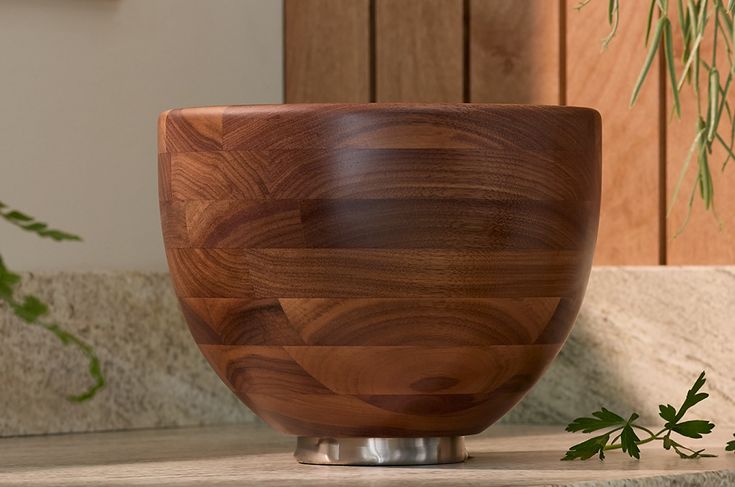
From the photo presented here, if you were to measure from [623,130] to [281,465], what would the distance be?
0.61 metres

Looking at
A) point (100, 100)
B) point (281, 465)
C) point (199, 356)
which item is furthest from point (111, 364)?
point (281, 465)

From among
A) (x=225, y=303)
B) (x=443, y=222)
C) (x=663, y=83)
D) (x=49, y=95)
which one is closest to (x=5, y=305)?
(x=49, y=95)

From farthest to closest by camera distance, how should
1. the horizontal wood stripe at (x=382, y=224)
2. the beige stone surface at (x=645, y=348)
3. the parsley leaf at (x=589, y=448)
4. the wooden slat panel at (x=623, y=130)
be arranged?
the wooden slat panel at (x=623, y=130) → the beige stone surface at (x=645, y=348) → the parsley leaf at (x=589, y=448) → the horizontal wood stripe at (x=382, y=224)

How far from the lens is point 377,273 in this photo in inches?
30.8

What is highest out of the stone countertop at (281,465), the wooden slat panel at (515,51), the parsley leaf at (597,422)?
the wooden slat panel at (515,51)

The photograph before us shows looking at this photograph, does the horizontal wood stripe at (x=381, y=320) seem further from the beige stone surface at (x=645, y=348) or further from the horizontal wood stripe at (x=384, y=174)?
the beige stone surface at (x=645, y=348)

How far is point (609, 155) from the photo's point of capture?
52.9 inches

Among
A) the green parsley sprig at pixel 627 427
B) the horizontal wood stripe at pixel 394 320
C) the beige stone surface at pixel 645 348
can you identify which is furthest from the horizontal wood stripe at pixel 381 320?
the beige stone surface at pixel 645 348

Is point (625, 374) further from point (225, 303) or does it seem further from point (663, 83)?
point (225, 303)

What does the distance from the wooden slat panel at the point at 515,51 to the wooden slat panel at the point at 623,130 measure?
34 mm

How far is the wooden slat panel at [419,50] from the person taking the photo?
1470 millimetres

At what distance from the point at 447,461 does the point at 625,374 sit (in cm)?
44

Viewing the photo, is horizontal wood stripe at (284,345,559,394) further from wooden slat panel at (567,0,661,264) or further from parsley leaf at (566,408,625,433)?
→ wooden slat panel at (567,0,661,264)

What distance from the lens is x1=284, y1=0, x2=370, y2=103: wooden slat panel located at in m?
1.53
